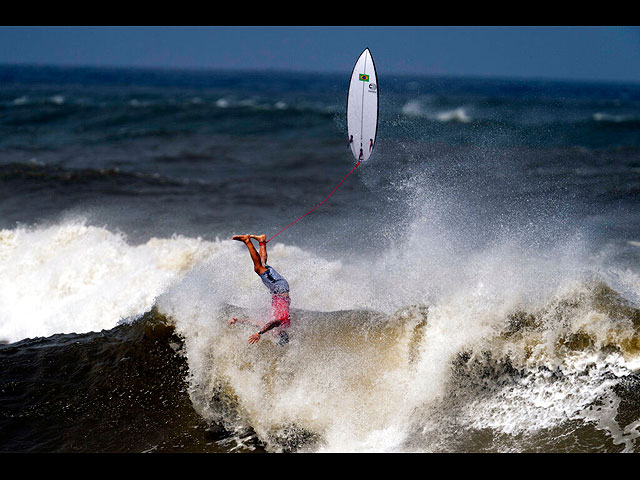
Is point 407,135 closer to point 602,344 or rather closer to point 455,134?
point 455,134

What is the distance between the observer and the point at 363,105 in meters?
9.04

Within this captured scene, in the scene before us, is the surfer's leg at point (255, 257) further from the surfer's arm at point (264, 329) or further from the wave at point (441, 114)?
the wave at point (441, 114)

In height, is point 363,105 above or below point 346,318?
above

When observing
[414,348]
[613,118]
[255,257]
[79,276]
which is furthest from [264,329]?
[613,118]

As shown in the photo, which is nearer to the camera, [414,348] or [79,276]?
[414,348]

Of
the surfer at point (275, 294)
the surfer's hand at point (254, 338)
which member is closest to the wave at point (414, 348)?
the surfer at point (275, 294)

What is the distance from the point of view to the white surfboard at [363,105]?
8.87 metres

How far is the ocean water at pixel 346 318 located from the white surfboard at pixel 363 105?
1.11 metres

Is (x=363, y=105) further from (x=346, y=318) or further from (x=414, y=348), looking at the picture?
(x=414, y=348)

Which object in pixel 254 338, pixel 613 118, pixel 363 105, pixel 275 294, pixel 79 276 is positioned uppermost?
pixel 363 105

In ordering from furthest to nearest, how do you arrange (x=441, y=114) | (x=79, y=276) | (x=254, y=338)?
(x=441, y=114)
(x=79, y=276)
(x=254, y=338)

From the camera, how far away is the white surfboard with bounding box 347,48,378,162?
349 inches

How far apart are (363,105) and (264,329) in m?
3.90
